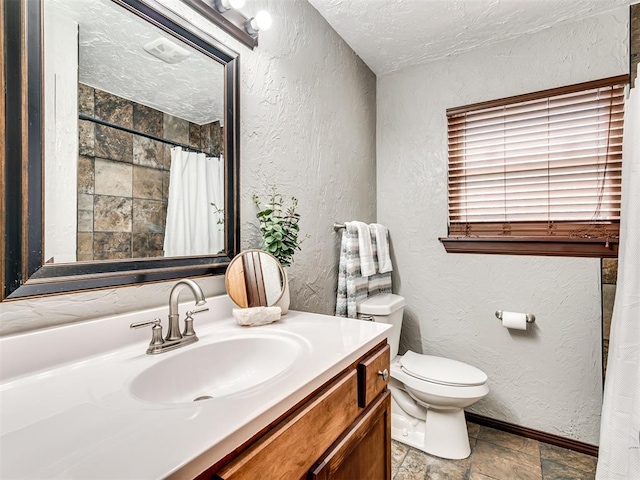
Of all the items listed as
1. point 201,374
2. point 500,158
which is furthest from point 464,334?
point 201,374

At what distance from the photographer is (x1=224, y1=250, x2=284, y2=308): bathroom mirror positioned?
114 centimetres

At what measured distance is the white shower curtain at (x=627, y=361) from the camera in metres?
1.24

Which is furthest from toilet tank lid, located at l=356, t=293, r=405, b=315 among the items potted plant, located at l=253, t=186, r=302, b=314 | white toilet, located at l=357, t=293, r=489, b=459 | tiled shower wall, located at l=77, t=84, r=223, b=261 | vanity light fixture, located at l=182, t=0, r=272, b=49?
vanity light fixture, located at l=182, t=0, r=272, b=49

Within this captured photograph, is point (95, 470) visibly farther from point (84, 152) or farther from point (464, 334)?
point (464, 334)

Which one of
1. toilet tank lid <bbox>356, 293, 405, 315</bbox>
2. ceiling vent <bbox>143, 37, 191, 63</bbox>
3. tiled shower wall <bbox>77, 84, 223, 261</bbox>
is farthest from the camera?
toilet tank lid <bbox>356, 293, 405, 315</bbox>

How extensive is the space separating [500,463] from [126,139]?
7.07 ft

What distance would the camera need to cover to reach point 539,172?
1889 millimetres

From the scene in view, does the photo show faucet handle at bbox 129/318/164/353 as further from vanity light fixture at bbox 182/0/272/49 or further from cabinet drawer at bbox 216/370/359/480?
vanity light fixture at bbox 182/0/272/49

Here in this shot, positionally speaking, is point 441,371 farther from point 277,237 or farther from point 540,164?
point 540,164

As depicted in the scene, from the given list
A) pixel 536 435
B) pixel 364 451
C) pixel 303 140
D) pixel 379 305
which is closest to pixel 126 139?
pixel 303 140

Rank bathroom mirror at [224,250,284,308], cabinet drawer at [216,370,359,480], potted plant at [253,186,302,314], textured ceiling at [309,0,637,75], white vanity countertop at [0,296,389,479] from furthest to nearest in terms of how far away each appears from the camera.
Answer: textured ceiling at [309,0,637,75], potted plant at [253,186,302,314], bathroom mirror at [224,250,284,308], cabinet drawer at [216,370,359,480], white vanity countertop at [0,296,389,479]

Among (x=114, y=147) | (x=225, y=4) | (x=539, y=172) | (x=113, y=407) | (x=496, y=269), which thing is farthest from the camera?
(x=496, y=269)

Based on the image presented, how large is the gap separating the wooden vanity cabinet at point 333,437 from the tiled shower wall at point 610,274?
1.39 metres

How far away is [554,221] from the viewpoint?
1846 mm
